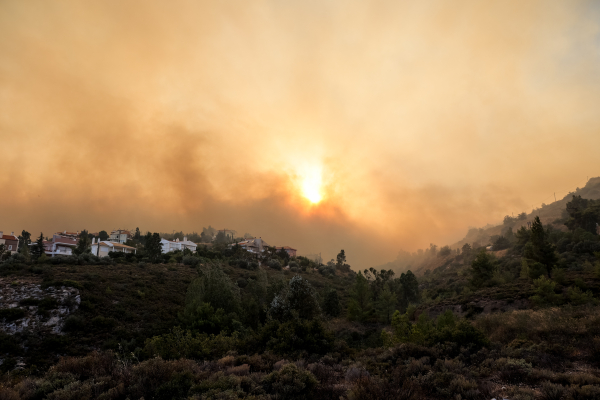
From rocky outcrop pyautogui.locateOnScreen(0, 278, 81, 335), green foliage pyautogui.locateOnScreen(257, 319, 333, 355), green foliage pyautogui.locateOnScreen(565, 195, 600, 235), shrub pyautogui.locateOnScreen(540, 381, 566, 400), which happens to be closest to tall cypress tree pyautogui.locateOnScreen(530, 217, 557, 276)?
green foliage pyautogui.locateOnScreen(257, 319, 333, 355)

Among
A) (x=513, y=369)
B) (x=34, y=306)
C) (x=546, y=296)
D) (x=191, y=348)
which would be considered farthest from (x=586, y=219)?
(x=34, y=306)

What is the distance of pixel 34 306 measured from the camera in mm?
30422

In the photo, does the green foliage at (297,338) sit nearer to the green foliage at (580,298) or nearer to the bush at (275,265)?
the green foliage at (580,298)

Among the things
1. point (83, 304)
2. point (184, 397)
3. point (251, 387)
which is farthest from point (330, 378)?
point (83, 304)

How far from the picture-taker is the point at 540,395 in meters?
8.03

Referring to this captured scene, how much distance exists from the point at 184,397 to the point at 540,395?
10.4 meters

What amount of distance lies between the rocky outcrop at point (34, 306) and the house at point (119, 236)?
239 feet

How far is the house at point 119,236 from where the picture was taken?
104 metres

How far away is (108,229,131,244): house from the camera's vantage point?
341 feet

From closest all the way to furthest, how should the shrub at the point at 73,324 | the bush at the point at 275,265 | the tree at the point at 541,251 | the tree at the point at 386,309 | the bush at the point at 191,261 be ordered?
1. the shrub at the point at 73,324
2. the tree at the point at 541,251
3. the tree at the point at 386,309
4. the bush at the point at 191,261
5. the bush at the point at 275,265

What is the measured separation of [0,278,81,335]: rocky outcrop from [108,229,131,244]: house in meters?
72.9

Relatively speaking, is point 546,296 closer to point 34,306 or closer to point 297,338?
point 297,338

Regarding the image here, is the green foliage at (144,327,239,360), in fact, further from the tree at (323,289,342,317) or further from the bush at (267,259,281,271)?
the bush at (267,259,281,271)

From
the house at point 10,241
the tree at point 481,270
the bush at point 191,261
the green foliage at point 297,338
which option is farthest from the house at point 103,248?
the tree at point 481,270
